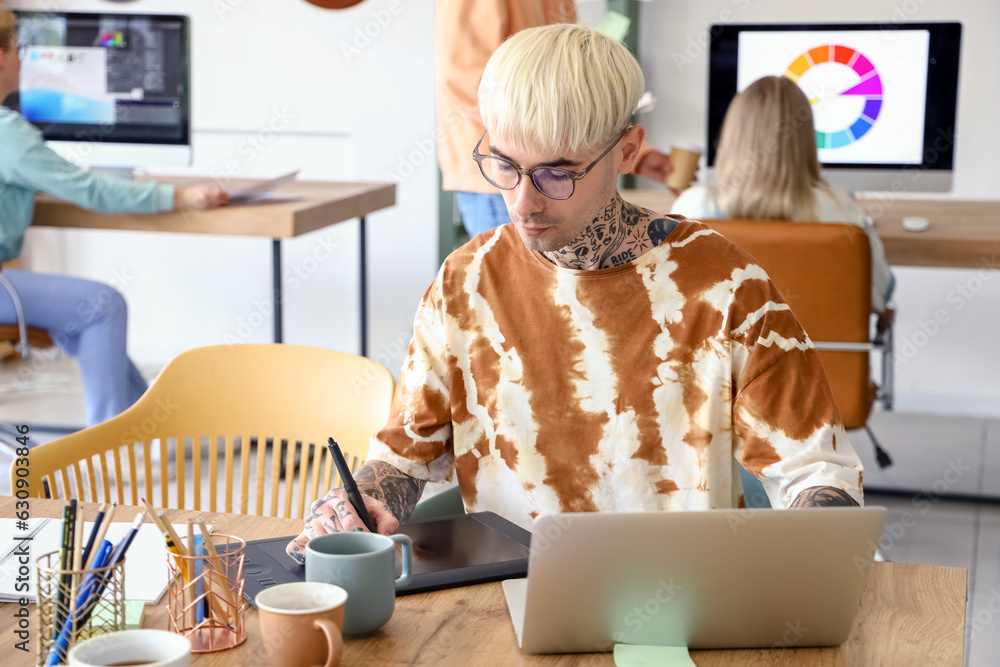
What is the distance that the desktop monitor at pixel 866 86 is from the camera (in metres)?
2.65

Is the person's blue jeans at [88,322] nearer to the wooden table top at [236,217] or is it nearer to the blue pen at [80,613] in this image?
the wooden table top at [236,217]

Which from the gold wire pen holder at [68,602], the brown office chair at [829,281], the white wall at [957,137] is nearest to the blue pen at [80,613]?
the gold wire pen holder at [68,602]

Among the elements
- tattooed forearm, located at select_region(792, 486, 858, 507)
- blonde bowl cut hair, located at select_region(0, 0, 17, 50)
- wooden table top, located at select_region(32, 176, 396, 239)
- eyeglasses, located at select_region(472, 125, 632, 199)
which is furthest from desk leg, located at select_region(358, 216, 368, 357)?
tattooed forearm, located at select_region(792, 486, 858, 507)

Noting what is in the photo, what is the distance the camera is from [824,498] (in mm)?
985

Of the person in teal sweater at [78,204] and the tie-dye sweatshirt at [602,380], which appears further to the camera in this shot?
the person in teal sweater at [78,204]

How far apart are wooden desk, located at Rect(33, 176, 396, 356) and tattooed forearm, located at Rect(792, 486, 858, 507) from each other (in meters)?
1.80

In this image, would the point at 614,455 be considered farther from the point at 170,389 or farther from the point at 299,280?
the point at 299,280

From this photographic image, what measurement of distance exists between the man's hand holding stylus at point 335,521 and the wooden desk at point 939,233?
5.95 ft

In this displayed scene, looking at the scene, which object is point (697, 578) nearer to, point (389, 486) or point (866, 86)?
point (389, 486)

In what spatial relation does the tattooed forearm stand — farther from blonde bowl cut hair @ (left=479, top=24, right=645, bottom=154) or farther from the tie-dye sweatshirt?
blonde bowl cut hair @ (left=479, top=24, right=645, bottom=154)

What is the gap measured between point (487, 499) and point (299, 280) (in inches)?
121

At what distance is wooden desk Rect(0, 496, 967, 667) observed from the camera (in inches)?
31.9

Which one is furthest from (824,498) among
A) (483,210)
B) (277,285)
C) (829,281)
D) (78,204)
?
(78,204)

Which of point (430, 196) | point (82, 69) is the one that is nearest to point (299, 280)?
point (430, 196)
